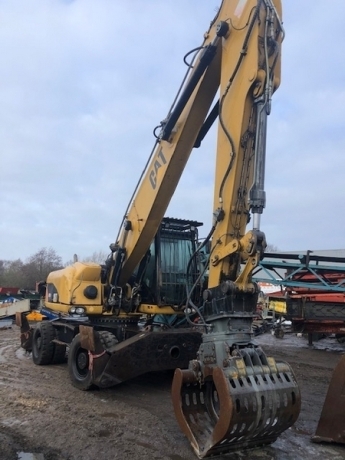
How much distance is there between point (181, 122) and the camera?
6508 millimetres

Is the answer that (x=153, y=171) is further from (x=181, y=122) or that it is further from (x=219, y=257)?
(x=219, y=257)

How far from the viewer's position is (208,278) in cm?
598

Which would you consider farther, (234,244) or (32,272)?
(32,272)

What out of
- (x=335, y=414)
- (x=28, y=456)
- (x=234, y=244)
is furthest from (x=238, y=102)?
(x=28, y=456)

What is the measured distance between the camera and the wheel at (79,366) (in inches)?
281

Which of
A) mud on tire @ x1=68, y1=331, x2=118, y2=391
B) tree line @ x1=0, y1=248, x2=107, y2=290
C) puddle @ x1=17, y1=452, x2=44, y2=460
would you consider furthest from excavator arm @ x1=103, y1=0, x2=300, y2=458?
tree line @ x1=0, y1=248, x2=107, y2=290

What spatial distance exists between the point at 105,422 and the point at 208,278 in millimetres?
2087

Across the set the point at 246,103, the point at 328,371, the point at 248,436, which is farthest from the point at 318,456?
the point at 328,371

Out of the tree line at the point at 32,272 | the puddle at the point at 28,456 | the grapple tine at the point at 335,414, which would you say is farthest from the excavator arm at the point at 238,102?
the tree line at the point at 32,272

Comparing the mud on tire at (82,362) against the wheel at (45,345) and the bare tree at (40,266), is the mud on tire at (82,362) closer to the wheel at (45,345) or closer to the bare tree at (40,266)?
the wheel at (45,345)

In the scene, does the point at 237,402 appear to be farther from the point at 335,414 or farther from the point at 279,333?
the point at 279,333

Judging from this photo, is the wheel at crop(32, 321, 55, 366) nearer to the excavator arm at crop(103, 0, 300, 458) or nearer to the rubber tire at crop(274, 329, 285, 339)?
the excavator arm at crop(103, 0, 300, 458)

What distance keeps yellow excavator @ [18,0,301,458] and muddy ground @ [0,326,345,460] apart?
336mm

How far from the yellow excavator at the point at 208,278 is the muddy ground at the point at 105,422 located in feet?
1.10
